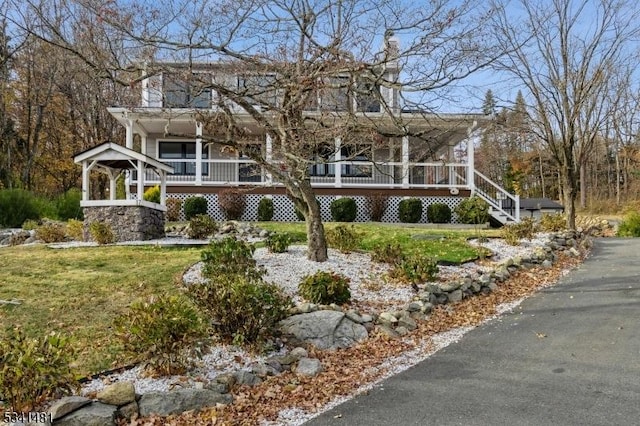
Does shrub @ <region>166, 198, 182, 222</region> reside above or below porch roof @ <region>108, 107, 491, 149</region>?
below

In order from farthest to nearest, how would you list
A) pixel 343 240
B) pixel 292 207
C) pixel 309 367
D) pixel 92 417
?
pixel 292 207 < pixel 343 240 < pixel 309 367 < pixel 92 417

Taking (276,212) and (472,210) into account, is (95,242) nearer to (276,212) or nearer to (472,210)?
(276,212)

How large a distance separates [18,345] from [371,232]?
10.2 meters

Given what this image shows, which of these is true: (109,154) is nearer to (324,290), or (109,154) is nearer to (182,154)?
(324,290)

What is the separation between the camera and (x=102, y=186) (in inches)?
1085

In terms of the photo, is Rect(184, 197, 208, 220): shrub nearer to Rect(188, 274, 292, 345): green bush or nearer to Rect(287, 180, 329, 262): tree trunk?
Rect(287, 180, 329, 262): tree trunk

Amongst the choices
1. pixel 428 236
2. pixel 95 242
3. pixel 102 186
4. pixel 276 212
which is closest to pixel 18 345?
pixel 95 242

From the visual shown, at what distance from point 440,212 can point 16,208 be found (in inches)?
544

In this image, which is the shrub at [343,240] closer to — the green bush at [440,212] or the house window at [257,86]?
the house window at [257,86]

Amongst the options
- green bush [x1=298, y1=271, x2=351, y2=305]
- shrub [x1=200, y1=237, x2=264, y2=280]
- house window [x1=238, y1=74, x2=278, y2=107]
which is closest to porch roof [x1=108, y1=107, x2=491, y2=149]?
house window [x1=238, y1=74, x2=278, y2=107]

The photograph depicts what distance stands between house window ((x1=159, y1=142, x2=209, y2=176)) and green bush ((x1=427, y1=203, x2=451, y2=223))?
30.4 ft

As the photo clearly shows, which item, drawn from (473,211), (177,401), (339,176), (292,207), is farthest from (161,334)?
(339,176)

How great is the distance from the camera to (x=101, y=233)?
1165cm

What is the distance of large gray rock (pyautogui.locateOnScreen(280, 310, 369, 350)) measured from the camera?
5590mm
